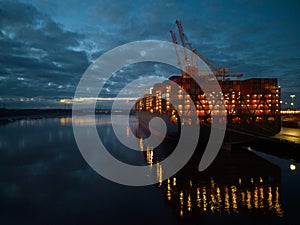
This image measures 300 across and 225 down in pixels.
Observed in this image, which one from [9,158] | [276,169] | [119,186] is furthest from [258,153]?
[9,158]

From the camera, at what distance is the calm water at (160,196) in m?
14.9

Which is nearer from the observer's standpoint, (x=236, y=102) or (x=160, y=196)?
(x=160, y=196)

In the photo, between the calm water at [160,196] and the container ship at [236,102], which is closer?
the calm water at [160,196]

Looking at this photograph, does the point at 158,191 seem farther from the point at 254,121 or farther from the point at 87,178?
the point at 254,121

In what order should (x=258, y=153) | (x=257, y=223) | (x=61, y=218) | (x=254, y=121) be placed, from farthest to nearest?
(x=254, y=121) → (x=258, y=153) → (x=61, y=218) → (x=257, y=223)

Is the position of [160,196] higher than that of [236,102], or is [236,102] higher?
[236,102]

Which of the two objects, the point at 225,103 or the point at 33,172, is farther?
the point at 225,103

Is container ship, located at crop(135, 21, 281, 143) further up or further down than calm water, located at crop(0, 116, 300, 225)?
further up

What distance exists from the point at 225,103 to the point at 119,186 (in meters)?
58.4

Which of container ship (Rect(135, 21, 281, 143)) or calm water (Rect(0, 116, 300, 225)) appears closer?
calm water (Rect(0, 116, 300, 225))

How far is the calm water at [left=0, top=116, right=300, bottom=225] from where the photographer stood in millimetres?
14914

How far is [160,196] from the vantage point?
18.7m

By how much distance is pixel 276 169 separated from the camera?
26312 millimetres

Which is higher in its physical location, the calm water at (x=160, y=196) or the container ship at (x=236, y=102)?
the container ship at (x=236, y=102)
